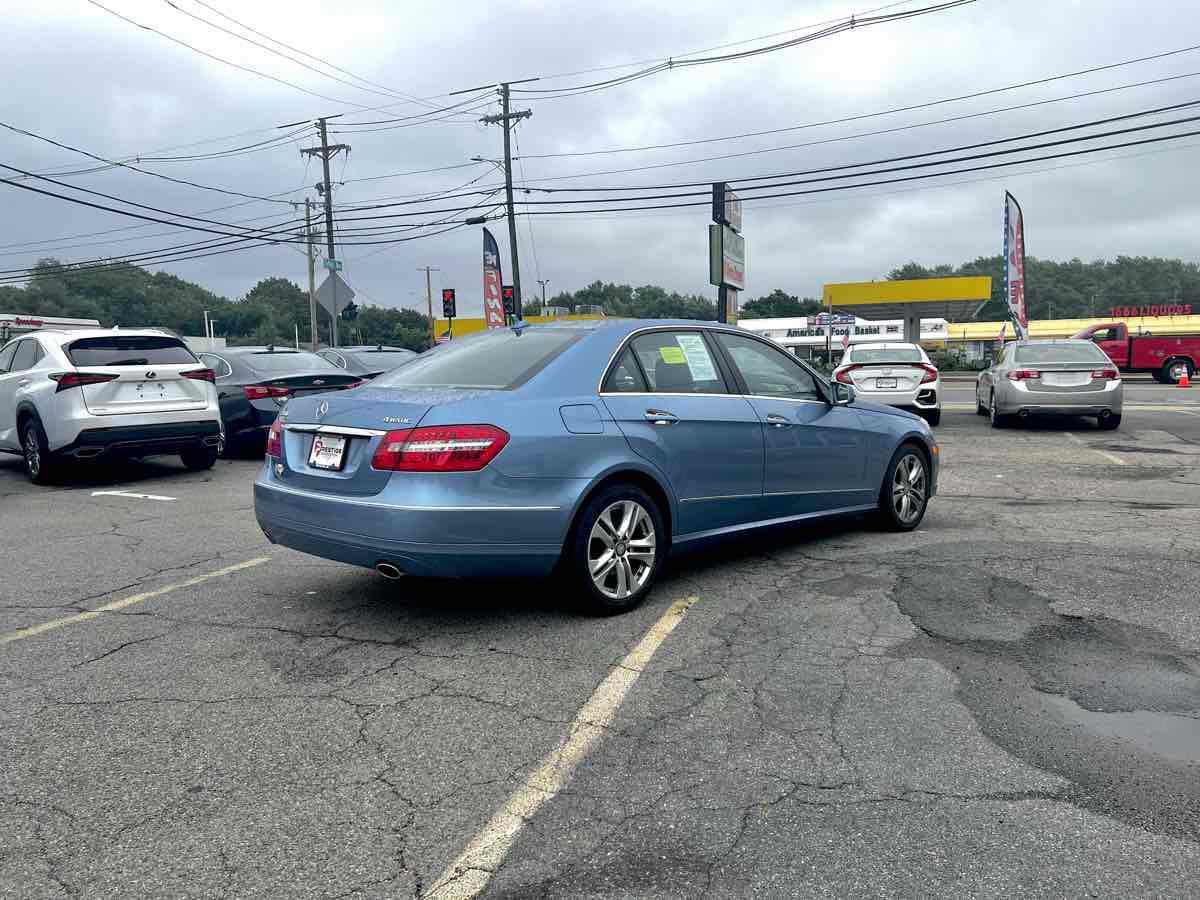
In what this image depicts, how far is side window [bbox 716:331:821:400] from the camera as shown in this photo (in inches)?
225

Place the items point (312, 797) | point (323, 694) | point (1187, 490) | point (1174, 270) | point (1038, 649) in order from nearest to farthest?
point (312, 797)
point (323, 694)
point (1038, 649)
point (1187, 490)
point (1174, 270)

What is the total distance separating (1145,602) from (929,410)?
1069 centimetres

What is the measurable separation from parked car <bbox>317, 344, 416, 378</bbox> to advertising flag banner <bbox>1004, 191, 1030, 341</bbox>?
18015 millimetres

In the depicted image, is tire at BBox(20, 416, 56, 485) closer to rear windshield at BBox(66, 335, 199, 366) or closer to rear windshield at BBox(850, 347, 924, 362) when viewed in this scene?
rear windshield at BBox(66, 335, 199, 366)

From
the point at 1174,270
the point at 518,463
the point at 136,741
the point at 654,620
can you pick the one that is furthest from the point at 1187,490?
the point at 1174,270

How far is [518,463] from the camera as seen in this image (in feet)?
14.0

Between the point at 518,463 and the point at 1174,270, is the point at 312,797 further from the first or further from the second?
the point at 1174,270

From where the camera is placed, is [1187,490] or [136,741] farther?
[1187,490]

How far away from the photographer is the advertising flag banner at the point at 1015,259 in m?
26.2

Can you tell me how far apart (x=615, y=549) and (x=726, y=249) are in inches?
485

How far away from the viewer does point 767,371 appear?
19.4 feet

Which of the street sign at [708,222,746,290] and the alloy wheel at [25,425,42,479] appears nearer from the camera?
the alloy wheel at [25,425,42,479]

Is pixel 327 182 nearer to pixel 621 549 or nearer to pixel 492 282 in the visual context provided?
pixel 492 282

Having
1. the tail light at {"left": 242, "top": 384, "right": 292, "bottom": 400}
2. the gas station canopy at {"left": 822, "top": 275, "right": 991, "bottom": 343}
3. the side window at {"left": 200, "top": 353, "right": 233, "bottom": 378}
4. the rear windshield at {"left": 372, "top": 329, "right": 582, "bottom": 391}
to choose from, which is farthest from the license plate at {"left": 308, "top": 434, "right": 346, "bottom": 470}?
the gas station canopy at {"left": 822, "top": 275, "right": 991, "bottom": 343}
